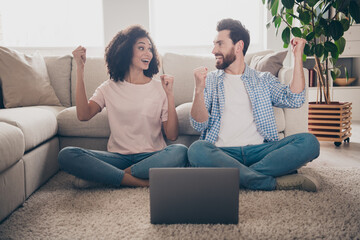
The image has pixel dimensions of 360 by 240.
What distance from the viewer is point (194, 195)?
126cm

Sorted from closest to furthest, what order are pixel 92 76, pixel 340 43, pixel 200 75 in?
pixel 200 75 → pixel 92 76 → pixel 340 43

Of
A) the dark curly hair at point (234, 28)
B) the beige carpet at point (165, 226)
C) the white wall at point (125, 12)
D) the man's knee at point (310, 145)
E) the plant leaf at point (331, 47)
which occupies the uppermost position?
the white wall at point (125, 12)

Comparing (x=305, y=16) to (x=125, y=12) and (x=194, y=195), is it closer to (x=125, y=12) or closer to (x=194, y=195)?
(x=194, y=195)

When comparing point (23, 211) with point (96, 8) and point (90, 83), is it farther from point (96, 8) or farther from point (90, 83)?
point (96, 8)

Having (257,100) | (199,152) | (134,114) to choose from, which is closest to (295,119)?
(257,100)

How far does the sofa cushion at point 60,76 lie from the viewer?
8.93ft

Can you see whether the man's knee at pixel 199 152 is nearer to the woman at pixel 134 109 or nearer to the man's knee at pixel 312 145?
the woman at pixel 134 109

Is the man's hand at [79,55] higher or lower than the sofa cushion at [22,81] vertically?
higher

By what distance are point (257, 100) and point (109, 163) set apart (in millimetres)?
851

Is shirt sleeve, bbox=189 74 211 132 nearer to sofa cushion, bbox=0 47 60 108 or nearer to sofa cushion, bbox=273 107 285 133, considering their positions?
sofa cushion, bbox=273 107 285 133

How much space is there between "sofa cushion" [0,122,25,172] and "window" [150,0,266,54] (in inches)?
137

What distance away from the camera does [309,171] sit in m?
2.09

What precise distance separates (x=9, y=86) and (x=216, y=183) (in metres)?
1.76

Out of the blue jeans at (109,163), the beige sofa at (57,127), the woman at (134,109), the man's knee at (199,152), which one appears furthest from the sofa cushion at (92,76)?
the man's knee at (199,152)
